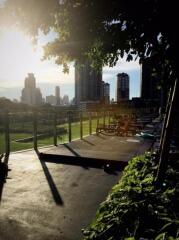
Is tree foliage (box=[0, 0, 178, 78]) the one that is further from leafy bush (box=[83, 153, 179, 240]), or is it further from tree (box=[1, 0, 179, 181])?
leafy bush (box=[83, 153, 179, 240])

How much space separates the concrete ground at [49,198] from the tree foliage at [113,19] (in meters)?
2.75

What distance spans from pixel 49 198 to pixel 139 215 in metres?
2.77

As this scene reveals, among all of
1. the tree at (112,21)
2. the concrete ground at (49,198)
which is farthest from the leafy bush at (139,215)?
the tree at (112,21)

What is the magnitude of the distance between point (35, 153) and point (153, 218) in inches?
296


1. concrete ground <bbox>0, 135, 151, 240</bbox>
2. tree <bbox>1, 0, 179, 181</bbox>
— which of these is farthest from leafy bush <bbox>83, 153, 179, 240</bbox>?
tree <bbox>1, 0, 179, 181</bbox>

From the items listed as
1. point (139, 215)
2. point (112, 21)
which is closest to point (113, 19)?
point (112, 21)

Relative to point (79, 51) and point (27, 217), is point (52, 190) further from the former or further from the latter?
point (79, 51)

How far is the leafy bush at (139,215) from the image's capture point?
2.95 m

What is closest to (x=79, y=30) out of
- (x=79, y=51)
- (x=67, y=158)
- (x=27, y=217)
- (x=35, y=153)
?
(x=79, y=51)

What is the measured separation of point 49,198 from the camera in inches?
223

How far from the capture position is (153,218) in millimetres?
3230

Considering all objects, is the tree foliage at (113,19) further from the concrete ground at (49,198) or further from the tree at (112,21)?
the concrete ground at (49,198)

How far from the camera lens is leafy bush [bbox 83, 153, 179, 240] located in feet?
9.68

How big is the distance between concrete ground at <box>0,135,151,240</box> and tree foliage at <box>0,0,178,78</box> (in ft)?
9.03
